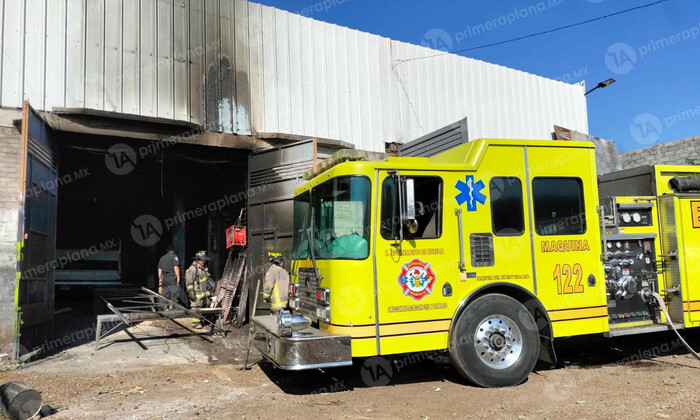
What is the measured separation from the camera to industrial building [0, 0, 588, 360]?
8.09 meters

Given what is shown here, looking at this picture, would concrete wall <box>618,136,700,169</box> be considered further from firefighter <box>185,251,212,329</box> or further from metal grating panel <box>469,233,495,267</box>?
firefighter <box>185,251,212,329</box>

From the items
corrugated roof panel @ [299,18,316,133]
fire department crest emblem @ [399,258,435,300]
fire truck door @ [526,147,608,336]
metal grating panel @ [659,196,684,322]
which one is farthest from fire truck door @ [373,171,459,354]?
corrugated roof panel @ [299,18,316,133]

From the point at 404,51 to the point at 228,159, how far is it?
515 centimetres

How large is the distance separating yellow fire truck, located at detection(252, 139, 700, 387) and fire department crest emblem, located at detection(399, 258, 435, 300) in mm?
12

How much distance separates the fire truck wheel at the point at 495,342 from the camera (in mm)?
5727

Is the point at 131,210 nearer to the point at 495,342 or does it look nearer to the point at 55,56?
the point at 55,56

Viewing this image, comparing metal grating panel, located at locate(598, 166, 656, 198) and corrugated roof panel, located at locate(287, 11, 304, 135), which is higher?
corrugated roof panel, located at locate(287, 11, 304, 135)

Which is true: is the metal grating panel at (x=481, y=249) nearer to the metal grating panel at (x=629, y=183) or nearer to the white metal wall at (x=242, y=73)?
the metal grating panel at (x=629, y=183)

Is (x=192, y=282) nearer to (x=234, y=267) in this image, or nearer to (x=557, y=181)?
(x=234, y=267)

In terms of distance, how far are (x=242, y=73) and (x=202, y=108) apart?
117cm

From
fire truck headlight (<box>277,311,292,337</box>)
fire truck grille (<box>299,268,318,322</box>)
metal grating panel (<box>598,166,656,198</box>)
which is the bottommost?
fire truck headlight (<box>277,311,292,337</box>)

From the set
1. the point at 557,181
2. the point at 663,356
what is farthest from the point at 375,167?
the point at 663,356

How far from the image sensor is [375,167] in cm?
564

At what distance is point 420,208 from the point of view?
5.95m
